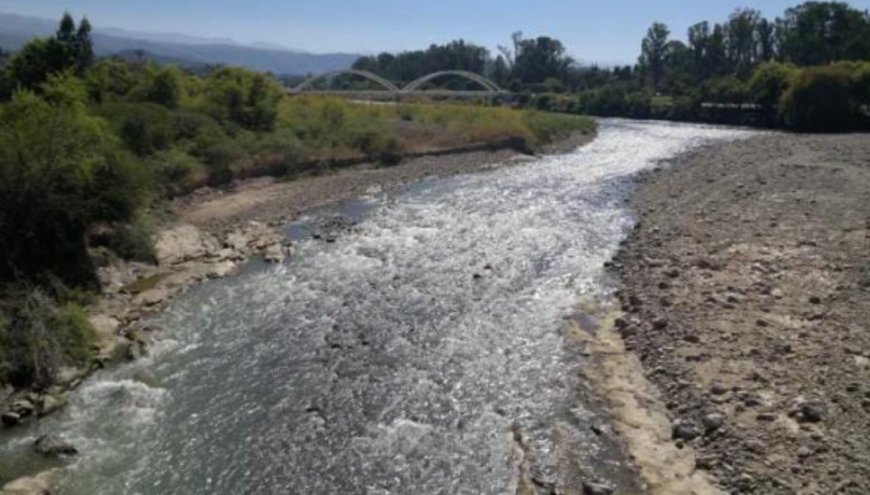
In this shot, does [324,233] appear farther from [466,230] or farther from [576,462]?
[576,462]

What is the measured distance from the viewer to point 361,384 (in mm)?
15055

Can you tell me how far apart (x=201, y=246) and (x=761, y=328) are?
1879 cm

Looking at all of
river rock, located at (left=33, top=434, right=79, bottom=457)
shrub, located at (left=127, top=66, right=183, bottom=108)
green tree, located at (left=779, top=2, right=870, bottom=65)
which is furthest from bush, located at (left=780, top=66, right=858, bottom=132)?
river rock, located at (left=33, top=434, right=79, bottom=457)

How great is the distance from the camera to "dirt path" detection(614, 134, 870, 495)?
37.1 ft

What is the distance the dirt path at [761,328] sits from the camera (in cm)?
1131

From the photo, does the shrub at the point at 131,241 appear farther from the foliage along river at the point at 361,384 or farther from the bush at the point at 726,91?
the bush at the point at 726,91

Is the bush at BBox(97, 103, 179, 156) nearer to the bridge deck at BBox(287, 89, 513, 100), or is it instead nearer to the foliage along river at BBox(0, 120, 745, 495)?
the foliage along river at BBox(0, 120, 745, 495)

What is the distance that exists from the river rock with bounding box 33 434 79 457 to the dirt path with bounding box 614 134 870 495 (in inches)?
419

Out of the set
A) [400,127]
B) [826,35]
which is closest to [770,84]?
[826,35]

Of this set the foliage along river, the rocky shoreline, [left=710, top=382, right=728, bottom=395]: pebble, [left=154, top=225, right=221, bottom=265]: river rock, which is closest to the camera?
the foliage along river

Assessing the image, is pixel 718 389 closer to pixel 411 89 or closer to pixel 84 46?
pixel 84 46

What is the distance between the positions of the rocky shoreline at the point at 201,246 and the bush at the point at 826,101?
124 feet

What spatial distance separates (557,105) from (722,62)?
3129 centimetres

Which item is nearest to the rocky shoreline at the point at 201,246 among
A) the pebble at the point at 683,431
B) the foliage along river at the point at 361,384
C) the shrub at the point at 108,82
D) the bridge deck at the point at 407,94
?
the foliage along river at the point at 361,384
